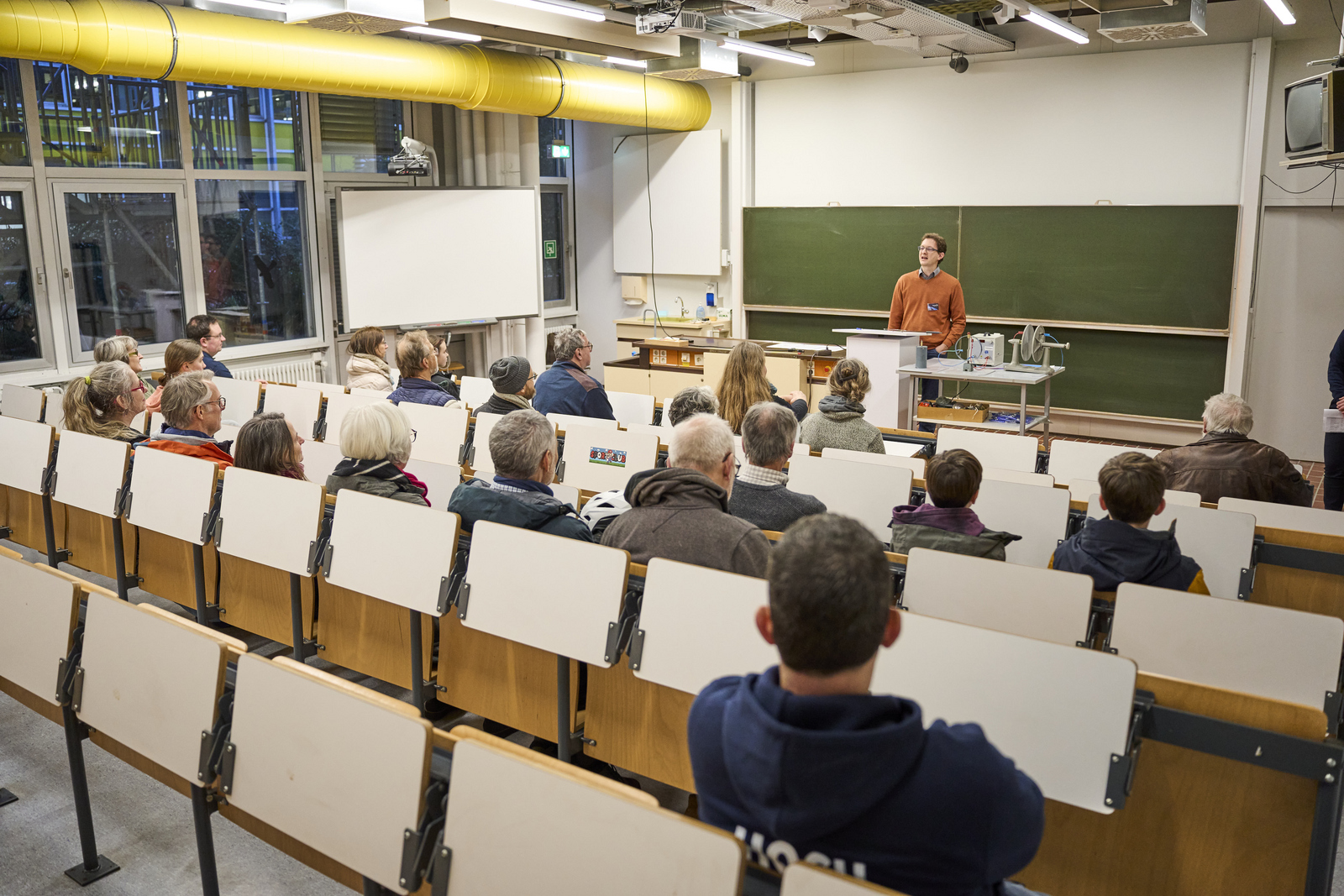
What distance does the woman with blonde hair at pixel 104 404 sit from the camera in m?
4.32

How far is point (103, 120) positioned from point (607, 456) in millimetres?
5686

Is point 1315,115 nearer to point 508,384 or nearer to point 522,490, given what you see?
point 508,384

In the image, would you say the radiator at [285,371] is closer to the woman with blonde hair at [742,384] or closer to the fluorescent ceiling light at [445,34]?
the fluorescent ceiling light at [445,34]

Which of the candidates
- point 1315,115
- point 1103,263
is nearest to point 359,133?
point 1103,263

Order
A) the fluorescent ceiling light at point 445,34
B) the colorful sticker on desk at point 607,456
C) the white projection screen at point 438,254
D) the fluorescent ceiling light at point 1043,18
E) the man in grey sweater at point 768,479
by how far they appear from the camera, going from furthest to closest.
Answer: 1. the white projection screen at point 438,254
2. the fluorescent ceiling light at point 445,34
3. the fluorescent ceiling light at point 1043,18
4. the colorful sticker on desk at point 607,456
5. the man in grey sweater at point 768,479

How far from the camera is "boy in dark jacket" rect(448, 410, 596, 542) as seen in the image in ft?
9.55

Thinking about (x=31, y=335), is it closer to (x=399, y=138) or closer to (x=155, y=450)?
(x=399, y=138)

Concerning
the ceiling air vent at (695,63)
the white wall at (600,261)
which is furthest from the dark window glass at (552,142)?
the ceiling air vent at (695,63)

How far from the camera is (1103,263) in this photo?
27.0 feet

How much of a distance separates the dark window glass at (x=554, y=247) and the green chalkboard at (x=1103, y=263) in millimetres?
4634

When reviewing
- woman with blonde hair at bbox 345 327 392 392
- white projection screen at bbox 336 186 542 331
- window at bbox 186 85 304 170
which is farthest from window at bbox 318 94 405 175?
woman with blonde hair at bbox 345 327 392 392

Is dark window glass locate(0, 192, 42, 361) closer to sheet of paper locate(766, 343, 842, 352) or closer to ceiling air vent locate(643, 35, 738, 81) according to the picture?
ceiling air vent locate(643, 35, 738, 81)

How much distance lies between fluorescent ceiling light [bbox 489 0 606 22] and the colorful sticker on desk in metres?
3.07

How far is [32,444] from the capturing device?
4207mm
